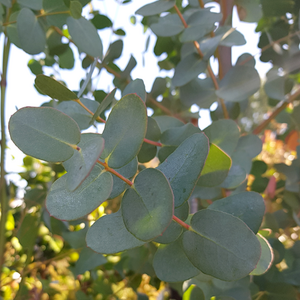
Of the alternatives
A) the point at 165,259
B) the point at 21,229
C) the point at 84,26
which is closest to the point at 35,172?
the point at 21,229

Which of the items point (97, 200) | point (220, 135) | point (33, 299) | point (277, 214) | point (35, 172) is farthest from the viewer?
point (35, 172)

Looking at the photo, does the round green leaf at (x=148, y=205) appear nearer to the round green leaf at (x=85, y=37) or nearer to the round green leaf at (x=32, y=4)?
the round green leaf at (x=85, y=37)

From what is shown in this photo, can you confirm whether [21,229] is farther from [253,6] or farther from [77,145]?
[253,6]

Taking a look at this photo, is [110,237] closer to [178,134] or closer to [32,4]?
[178,134]

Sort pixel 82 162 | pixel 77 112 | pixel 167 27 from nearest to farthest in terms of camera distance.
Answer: pixel 82 162, pixel 77 112, pixel 167 27

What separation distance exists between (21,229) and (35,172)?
1.02 ft

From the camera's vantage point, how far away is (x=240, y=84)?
15.4 inches

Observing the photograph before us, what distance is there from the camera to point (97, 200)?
0.19 metres

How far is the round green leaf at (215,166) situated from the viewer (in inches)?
9.5

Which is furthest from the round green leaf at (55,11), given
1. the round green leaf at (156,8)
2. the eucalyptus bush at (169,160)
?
the round green leaf at (156,8)

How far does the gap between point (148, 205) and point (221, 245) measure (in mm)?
64

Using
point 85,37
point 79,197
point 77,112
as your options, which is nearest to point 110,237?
point 79,197

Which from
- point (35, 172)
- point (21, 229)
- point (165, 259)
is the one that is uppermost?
point (165, 259)

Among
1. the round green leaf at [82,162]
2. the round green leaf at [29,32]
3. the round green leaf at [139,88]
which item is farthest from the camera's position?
the round green leaf at [29,32]
